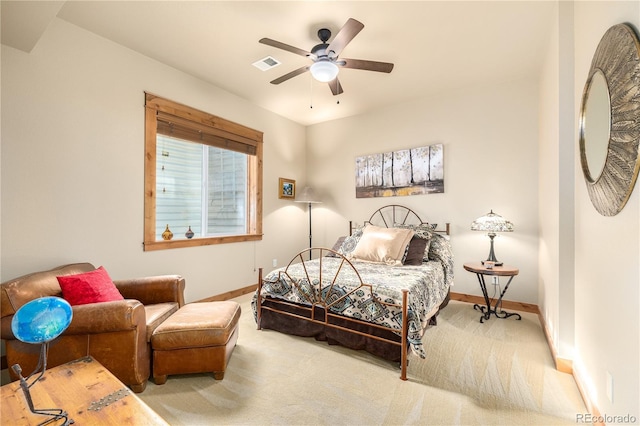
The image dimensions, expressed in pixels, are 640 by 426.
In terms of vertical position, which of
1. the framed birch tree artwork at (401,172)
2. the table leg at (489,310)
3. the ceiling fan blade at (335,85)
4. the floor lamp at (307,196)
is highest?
the ceiling fan blade at (335,85)

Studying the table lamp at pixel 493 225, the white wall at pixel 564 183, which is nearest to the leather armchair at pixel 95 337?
the white wall at pixel 564 183

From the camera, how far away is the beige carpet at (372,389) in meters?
1.70

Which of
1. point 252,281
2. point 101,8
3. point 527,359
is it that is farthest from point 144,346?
point 527,359

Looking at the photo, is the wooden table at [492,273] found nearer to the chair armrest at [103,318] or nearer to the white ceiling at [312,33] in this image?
the white ceiling at [312,33]

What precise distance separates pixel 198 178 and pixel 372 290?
2.79 m

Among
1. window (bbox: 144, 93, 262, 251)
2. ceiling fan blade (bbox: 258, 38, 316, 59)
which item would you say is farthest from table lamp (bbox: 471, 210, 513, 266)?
window (bbox: 144, 93, 262, 251)

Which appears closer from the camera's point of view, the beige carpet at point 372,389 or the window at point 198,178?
the beige carpet at point 372,389

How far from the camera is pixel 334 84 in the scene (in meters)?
2.91

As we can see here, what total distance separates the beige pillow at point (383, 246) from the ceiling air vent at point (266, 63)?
7.54 feet

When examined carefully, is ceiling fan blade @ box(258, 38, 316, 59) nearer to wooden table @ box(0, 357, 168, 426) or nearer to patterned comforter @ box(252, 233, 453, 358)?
patterned comforter @ box(252, 233, 453, 358)

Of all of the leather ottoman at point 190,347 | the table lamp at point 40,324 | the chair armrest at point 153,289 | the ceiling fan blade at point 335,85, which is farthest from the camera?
the ceiling fan blade at point 335,85

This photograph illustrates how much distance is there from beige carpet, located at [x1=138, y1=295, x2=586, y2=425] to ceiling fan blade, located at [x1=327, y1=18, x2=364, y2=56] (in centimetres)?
257

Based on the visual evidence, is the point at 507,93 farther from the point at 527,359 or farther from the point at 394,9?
the point at 527,359

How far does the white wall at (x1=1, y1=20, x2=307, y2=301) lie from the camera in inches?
90.1
